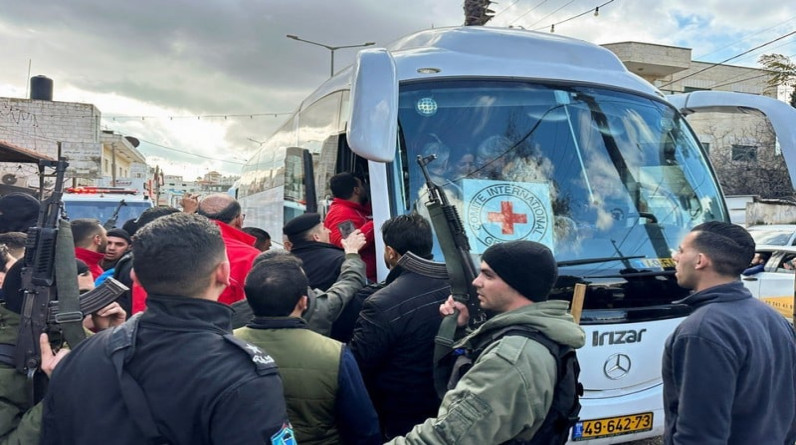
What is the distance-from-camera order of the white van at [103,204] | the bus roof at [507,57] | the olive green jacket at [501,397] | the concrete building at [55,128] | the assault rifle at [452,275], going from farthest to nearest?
the concrete building at [55,128] < the white van at [103,204] < the bus roof at [507,57] < the assault rifle at [452,275] < the olive green jacket at [501,397]

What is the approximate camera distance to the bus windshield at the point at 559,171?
3.64 metres

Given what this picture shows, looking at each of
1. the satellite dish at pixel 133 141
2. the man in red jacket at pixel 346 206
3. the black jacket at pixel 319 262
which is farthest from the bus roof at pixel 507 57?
the satellite dish at pixel 133 141

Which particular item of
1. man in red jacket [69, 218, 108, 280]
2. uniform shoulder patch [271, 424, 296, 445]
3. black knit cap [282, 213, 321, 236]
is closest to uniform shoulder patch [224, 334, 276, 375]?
uniform shoulder patch [271, 424, 296, 445]

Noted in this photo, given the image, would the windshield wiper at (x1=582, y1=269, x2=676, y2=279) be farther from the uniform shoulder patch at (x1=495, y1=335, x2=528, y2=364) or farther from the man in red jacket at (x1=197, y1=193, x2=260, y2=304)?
the man in red jacket at (x1=197, y1=193, x2=260, y2=304)

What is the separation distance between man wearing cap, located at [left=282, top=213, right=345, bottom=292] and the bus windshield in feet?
1.78

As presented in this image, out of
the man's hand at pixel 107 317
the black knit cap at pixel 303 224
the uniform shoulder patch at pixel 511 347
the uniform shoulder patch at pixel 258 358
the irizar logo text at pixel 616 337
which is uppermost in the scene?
the black knit cap at pixel 303 224

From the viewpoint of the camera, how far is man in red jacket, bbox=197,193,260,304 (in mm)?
3131

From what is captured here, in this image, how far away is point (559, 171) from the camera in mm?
3867

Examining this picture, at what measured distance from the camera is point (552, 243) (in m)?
3.62

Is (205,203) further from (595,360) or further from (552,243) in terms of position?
(595,360)

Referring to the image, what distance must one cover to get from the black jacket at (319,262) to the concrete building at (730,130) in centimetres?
2419

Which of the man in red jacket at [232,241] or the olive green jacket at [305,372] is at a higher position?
the man in red jacket at [232,241]

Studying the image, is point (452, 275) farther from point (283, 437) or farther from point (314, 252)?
point (283, 437)

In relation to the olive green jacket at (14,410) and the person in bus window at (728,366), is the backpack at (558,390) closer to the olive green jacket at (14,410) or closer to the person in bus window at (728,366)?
the person in bus window at (728,366)
